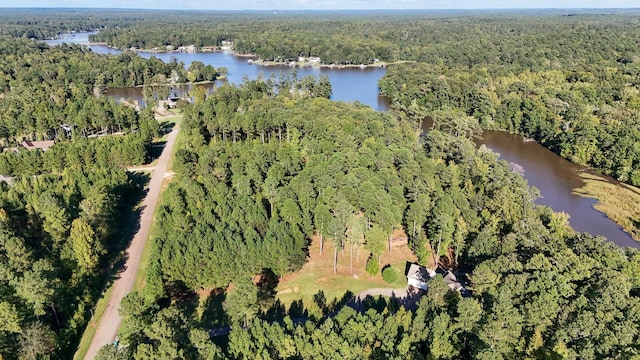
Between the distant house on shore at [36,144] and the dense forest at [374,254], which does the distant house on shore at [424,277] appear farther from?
the distant house on shore at [36,144]

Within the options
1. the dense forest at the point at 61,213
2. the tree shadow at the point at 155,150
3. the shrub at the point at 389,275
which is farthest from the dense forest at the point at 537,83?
the dense forest at the point at 61,213

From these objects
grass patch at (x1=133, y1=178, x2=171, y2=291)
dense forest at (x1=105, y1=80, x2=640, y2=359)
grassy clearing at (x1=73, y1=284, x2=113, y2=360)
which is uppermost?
dense forest at (x1=105, y1=80, x2=640, y2=359)

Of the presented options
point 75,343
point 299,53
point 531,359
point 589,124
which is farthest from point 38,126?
point 299,53

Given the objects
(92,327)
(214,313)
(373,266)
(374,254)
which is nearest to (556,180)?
(374,254)

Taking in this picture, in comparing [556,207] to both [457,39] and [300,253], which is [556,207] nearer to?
[300,253]

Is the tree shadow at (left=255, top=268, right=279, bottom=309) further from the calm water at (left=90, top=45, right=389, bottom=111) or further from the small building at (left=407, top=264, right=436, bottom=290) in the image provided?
the calm water at (left=90, top=45, right=389, bottom=111)

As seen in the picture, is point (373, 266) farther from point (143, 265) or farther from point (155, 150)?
point (155, 150)

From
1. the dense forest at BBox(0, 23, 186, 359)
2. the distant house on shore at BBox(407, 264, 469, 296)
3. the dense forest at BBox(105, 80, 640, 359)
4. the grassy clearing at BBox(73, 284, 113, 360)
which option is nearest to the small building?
the distant house on shore at BBox(407, 264, 469, 296)
